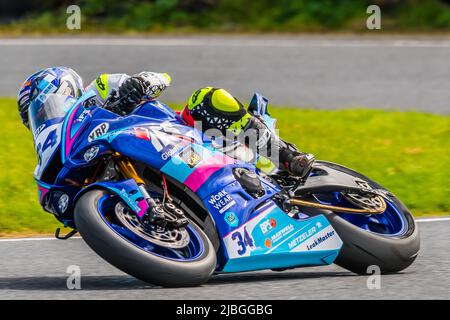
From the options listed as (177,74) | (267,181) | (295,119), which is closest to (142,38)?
(177,74)

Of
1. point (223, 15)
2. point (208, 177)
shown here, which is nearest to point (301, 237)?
point (208, 177)

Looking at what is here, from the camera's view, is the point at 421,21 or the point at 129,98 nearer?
the point at 129,98

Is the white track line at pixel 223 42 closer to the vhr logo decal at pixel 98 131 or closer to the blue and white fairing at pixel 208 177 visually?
the blue and white fairing at pixel 208 177

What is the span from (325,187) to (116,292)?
140 cm

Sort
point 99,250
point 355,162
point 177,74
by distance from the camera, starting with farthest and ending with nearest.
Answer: point 177,74 < point 355,162 < point 99,250

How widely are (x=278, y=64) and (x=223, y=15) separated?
132 inches

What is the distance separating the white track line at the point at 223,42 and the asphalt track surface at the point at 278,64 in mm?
15

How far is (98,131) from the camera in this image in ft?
19.9

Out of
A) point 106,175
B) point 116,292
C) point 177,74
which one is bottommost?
point 177,74

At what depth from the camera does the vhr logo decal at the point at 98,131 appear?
19.8 ft

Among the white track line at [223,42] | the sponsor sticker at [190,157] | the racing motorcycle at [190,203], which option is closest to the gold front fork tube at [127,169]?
the racing motorcycle at [190,203]

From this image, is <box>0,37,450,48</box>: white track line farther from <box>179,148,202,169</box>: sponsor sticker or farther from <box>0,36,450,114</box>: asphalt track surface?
<box>179,148,202,169</box>: sponsor sticker

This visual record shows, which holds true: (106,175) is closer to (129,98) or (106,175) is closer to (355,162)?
(129,98)

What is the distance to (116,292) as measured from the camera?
5.85 m
